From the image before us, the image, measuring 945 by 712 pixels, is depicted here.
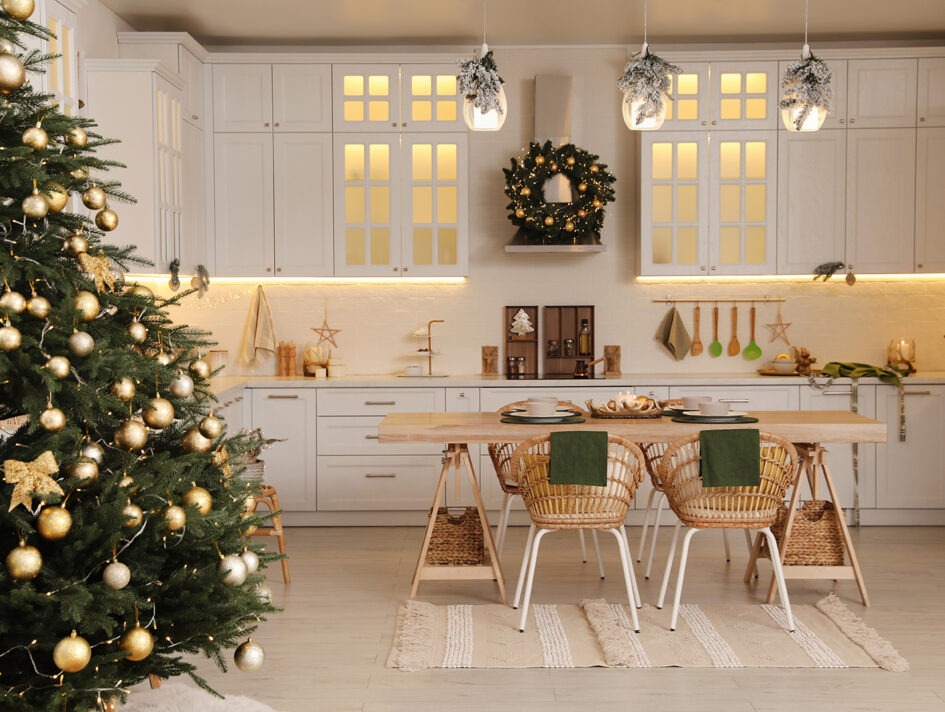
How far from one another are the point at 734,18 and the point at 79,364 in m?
4.99

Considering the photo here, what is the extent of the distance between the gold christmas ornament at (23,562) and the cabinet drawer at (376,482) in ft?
14.2

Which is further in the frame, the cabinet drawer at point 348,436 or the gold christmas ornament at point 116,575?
the cabinet drawer at point 348,436

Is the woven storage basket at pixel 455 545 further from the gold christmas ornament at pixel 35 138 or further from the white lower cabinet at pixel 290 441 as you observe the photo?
the gold christmas ornament at pixel 35 138

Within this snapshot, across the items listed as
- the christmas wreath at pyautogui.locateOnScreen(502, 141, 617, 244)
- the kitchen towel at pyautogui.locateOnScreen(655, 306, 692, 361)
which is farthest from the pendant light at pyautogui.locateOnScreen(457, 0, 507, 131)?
the kitchen towel at pyautogui.locateOnScreen(655, 306, 692, 361)

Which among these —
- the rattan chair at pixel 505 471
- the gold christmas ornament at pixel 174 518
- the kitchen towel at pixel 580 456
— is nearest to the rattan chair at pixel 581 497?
the kitchen towel at pixel 580 456

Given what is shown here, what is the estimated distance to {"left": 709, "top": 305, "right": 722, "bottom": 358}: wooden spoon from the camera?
667 cm

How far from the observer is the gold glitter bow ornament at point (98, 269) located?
2070mm

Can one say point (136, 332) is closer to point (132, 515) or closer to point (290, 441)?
point (132, 515)

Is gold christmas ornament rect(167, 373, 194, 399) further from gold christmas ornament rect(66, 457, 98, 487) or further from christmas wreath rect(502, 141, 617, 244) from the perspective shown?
christmas wreath rect(502, 141, 617, 244)

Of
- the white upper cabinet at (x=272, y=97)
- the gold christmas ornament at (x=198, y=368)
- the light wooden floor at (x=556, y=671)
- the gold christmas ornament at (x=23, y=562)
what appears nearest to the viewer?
the gold christmas ornament at (x=23, y=562)

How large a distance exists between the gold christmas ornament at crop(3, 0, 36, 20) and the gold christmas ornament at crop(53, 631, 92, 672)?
3.97 ft

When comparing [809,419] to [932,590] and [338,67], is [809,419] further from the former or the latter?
[338,67]

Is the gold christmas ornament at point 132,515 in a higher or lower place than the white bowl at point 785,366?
lower

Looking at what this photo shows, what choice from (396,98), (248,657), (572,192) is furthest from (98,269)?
(396,98)
